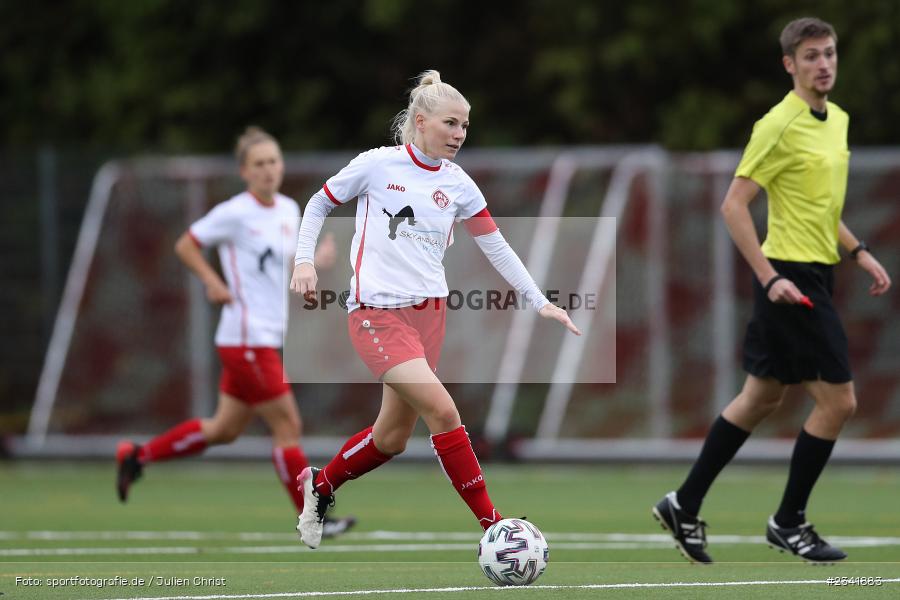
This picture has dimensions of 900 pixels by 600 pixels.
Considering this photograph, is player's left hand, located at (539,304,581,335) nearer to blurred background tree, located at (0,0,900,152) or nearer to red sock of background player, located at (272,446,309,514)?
red sock of background player, located at (272,446,309,514)

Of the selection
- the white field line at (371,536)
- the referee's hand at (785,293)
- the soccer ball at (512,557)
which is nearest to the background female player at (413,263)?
the soccer ball at (512,557)

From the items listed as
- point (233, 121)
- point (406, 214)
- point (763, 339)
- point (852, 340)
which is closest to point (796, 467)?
point (763, 339)

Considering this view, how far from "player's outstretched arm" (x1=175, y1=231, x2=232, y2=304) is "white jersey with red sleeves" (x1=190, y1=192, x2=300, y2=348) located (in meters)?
0.13

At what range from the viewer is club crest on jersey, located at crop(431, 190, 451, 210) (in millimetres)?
7137

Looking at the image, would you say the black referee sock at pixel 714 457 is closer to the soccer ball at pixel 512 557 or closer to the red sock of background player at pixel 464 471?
the red sock of background player at pixel 464 471

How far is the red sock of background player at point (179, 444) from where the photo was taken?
1034 cm

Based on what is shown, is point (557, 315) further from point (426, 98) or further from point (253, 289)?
point (253, 289)

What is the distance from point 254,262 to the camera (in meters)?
10.0

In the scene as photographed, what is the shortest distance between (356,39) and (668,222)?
496 centimetres

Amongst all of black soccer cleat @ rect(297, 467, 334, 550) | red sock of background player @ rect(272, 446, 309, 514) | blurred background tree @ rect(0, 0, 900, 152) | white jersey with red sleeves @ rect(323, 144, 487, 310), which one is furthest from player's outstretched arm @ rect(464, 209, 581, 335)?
blurred background tree @ rect(0, 0, 900, 152)

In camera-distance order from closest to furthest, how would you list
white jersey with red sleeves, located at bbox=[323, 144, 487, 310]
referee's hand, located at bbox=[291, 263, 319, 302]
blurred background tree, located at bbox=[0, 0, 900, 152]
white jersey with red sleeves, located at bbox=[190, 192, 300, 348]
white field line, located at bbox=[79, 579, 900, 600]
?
white field line, located at bbox=[79, 579, 900, 600] < referee's hand, located at bbox=[291, 263, 319, 302] < white jersey with red sleeves, located at bbox=[323, 144, 487, 310] < white jersey with red sleeves, located at bbox=[190, 192, 300, 348] < blurred background tree, located at bbox=[0, 0, 900, 152]

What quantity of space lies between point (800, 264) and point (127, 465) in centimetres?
488

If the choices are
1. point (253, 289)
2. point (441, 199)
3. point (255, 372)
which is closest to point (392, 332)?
point (441, 199)

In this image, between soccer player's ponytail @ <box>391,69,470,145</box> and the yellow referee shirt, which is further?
the yellow referee shirt
